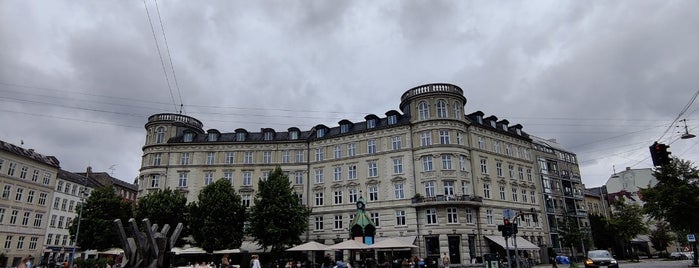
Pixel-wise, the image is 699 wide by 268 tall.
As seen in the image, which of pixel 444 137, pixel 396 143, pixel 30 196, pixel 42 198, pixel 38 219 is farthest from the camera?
pixel 42 198

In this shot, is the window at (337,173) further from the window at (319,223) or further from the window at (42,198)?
the window at (42,198)

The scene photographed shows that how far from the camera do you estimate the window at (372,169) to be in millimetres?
47312

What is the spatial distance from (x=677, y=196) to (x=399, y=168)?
2373cm

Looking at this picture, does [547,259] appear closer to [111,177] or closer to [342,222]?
[342,222]

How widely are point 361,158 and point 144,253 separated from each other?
105 ft

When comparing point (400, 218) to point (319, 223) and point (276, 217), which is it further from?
point (276, 217)

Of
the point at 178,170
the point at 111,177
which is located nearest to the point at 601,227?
the point at 178,170

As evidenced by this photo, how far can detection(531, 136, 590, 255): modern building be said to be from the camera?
52.5m

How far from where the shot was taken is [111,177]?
3142 inches

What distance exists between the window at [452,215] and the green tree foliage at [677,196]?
15.5 meters

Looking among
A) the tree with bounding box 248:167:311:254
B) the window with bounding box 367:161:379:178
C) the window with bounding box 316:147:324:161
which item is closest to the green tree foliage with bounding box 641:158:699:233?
the window with bounding box 367:161:379:178

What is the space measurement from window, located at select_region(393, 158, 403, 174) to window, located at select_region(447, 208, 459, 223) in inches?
263

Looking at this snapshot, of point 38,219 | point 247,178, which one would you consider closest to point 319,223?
point 247,178

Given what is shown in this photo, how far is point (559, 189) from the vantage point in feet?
188
